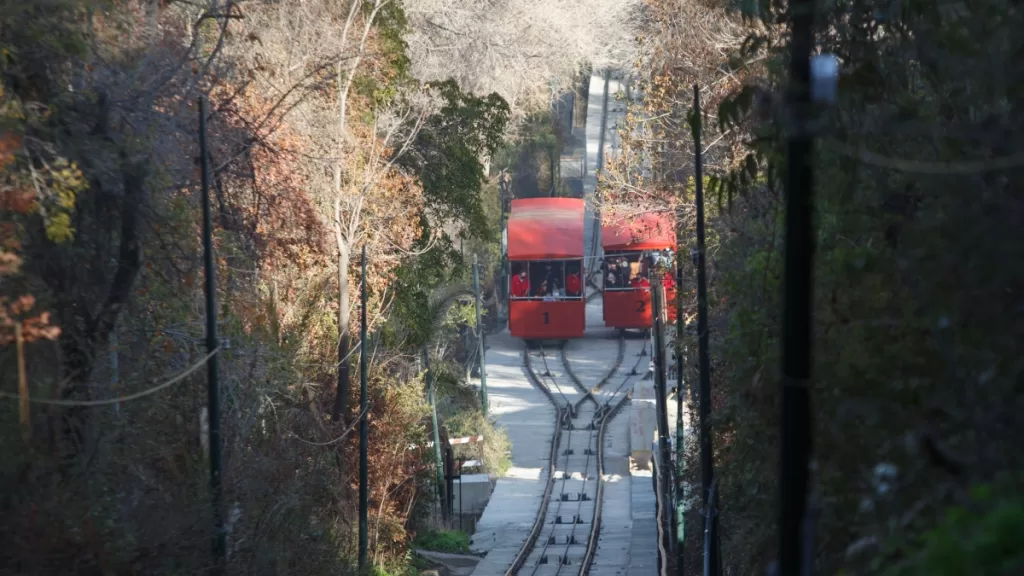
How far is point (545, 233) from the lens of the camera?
44281 millimetres

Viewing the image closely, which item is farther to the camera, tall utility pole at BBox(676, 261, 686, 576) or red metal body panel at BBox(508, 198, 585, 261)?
red metal body panel at BBox(508, 198, 585, 261)

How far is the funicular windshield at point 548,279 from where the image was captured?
145ft

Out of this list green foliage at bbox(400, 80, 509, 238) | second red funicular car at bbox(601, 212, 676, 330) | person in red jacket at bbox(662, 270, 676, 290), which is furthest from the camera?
second red funicular car at bbox(601, 212, 676, 330)

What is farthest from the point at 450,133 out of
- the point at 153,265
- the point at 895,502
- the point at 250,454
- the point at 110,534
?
the point at 895,502

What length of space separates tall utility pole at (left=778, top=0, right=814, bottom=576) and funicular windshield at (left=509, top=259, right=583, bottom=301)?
125ft

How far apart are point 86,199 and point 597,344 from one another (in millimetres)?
38000

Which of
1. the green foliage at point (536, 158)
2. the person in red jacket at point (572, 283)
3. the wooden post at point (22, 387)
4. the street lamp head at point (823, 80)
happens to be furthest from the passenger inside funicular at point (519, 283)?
the street lamp head at point (823, 80)

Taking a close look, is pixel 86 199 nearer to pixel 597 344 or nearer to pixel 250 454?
pixel 250 454

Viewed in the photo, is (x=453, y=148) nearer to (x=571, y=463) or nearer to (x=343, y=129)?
Answer: (x=343, y=129)

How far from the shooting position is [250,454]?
19.0m

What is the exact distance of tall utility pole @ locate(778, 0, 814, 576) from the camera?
225 inches

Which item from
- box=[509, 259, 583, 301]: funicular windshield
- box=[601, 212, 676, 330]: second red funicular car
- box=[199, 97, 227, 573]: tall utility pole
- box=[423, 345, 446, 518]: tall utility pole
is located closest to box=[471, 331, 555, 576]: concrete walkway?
box=[423, 345, 446, 518]: tall utility pole

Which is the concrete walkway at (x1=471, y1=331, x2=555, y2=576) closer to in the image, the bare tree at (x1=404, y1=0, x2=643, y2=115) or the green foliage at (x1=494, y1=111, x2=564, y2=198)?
the bare tree at (x1=404, y1=0, x2=643, y2=115)

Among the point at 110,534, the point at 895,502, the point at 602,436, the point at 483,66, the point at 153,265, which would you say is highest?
the point at 483,66
